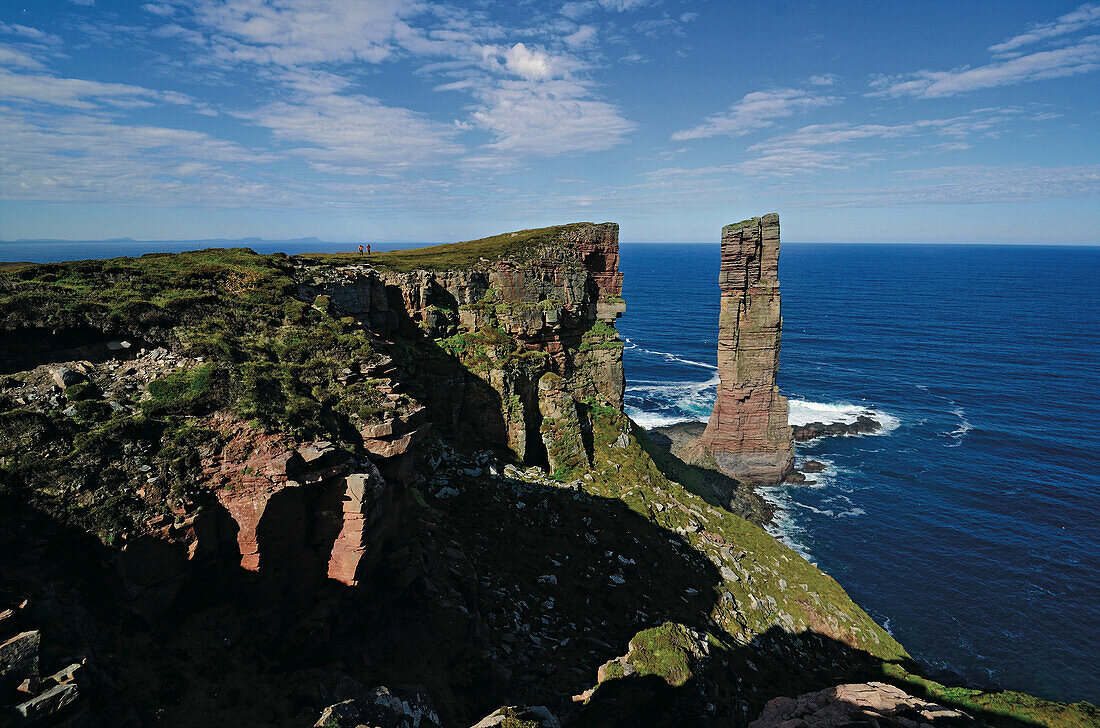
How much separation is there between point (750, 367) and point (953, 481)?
29792 millimetres

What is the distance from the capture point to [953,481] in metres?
65.3

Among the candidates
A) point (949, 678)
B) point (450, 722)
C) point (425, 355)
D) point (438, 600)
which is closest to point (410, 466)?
A: point (438, 600)

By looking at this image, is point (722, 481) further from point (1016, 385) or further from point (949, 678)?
point (1016, 385)

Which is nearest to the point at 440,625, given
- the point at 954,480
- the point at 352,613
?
the point at 352,613

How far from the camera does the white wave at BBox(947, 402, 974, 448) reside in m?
74.9

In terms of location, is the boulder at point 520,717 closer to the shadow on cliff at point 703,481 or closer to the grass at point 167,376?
the grass at point 167,376

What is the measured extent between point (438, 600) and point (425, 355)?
1855 centimetres

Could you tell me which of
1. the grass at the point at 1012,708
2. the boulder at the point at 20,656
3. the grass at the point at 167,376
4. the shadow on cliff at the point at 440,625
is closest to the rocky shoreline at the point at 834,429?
the shadow on cliff at the point at 440,625

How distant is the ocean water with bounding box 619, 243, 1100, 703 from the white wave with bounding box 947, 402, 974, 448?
1.11 ft

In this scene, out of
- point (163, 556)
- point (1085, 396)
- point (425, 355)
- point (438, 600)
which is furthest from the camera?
point (1085, 396)

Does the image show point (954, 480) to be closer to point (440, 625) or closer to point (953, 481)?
point (953, 481)

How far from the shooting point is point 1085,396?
87812mm

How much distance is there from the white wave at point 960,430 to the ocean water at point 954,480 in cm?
34

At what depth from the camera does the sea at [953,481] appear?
4344 centimetres
